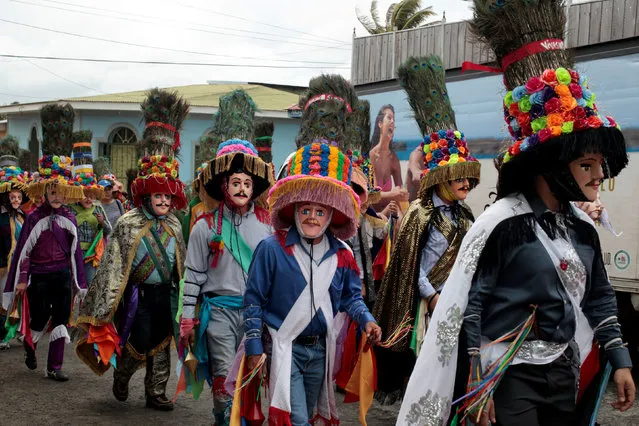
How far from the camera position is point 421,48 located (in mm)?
13867

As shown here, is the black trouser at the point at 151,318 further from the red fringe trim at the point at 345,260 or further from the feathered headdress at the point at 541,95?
the feathered headdress at the point at 541,95

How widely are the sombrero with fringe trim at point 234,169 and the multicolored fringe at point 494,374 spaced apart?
11.0ft

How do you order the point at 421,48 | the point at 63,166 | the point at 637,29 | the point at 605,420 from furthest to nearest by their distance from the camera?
the point at 421,48 < the point at 63,166 < the point at 637,29 < the point at 605,420

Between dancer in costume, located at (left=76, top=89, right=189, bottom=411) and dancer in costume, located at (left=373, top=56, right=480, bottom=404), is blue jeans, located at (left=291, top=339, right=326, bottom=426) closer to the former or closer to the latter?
dancer in costume, located at (left=373, top=56, right=480, bottom=404)

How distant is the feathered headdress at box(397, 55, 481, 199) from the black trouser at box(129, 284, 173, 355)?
251 cm

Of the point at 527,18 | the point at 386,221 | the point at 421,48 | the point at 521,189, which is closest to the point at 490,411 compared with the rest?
the point at 521,189

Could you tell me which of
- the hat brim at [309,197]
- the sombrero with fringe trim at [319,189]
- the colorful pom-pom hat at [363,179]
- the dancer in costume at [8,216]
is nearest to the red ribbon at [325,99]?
the colorful pom-pom hat at [363,179]

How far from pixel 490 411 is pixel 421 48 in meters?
10.8

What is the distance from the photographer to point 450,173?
7.02 m

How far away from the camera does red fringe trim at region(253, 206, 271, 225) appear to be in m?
6.71

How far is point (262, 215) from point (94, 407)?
2.58 metres

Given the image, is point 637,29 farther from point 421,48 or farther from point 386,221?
point 421,48

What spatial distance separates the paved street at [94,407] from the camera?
729cm

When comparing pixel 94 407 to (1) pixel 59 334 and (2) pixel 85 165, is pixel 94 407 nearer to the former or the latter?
(1) pixel 59 334
